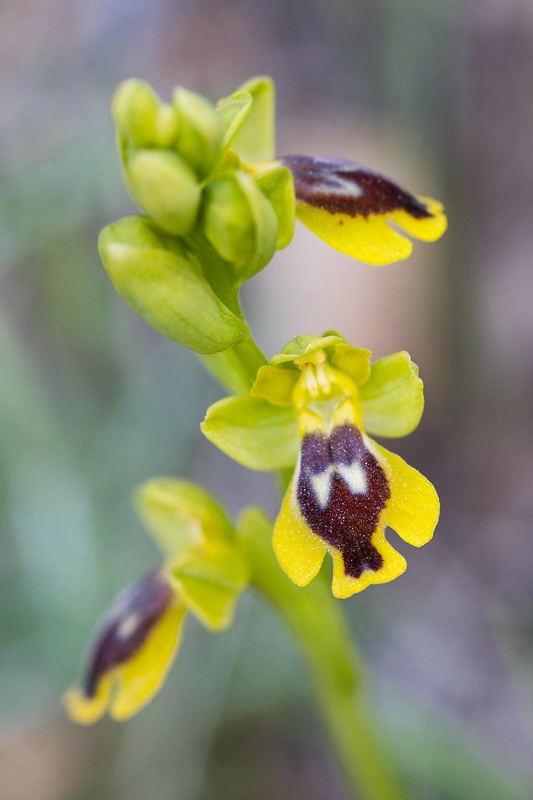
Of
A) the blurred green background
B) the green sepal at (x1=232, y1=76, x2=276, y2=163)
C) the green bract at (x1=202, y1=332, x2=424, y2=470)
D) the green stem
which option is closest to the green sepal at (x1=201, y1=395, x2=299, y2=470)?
the green bract at (x1=202, y1=332, x2=424, y2=470)

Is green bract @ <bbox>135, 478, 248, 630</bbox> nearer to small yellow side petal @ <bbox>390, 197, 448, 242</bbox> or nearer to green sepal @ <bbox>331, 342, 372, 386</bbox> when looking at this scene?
green sepal @ <bbox>331, 342, 372, 386</bbox>

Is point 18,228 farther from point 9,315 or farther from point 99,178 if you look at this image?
point 9,315

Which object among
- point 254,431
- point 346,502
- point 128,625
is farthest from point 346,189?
point 128,625

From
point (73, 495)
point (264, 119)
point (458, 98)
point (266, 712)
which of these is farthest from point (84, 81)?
point (266, 712)

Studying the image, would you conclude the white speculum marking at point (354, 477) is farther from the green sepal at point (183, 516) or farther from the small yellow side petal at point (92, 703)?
the small yellow side petal at point (92, 703)

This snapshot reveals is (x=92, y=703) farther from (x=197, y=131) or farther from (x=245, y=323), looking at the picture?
(x=197, y=131)

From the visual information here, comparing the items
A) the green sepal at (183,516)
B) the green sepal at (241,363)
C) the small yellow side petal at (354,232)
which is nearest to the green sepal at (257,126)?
the small yellow side petal at (354,232)
